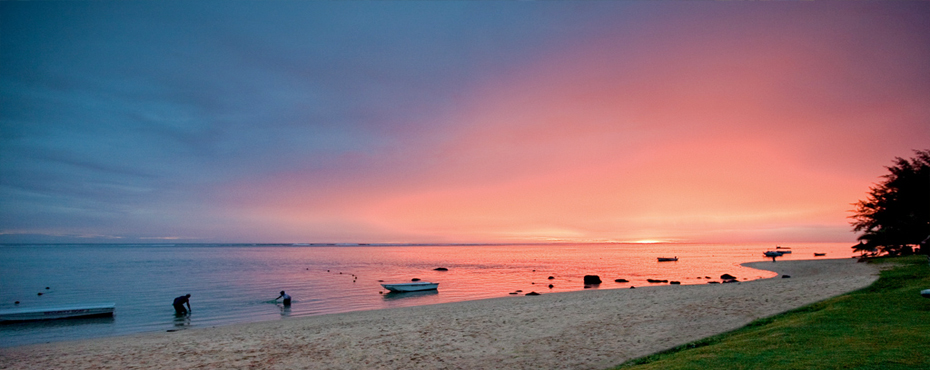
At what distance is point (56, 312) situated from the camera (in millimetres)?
33656

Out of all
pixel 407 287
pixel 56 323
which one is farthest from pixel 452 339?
pixel 56 323

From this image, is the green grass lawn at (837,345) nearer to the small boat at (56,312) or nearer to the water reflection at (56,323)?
the water reflection at (56,323)

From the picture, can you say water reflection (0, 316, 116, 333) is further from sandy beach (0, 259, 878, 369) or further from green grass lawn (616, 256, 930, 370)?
green grass lawn (616, 256, 930, 370)

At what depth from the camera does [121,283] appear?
207 ft

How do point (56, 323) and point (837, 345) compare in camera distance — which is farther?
point (56, 323)

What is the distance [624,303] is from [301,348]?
2087 cm

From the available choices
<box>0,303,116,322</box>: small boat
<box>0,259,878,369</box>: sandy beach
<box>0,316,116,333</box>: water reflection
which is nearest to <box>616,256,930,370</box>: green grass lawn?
<box>0,259,878,369</box>: sandy beach

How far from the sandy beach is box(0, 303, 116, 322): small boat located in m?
11.7

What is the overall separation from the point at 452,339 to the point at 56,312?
110 feet

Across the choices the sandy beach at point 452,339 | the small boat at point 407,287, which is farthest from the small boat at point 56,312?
the small boat at point 407,287

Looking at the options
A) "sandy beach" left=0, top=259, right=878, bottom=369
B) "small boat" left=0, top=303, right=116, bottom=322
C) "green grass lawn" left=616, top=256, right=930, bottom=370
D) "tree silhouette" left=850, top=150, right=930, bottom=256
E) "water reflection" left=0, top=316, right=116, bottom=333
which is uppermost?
"tree silhouette" left=850, top=150, right=930, bottom=256

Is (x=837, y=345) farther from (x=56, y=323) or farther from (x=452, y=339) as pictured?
(x=56, y=323)

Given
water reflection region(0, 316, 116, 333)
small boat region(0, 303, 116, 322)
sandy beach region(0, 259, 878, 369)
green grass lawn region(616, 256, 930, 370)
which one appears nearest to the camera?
green grass lawn region(616, 256, 930, 370)

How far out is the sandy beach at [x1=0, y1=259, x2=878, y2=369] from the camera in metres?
17.8
